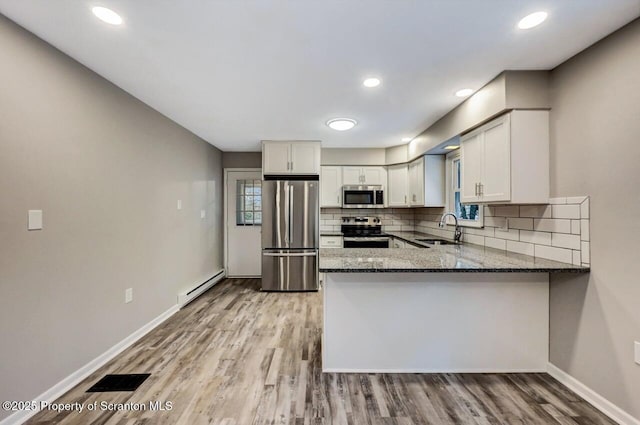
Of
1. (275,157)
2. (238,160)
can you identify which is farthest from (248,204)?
(275,157)

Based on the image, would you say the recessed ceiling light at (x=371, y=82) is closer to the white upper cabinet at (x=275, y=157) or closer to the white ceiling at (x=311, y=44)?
the white ceiling at (x=311, y=44)

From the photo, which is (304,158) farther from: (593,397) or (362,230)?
(593,397)

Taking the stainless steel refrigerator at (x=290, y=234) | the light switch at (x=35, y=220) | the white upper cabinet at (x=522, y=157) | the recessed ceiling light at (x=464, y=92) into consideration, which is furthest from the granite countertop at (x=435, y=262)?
the light switch at (x=35, y=220)

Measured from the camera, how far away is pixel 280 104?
9.21ft

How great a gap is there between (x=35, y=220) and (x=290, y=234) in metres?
2.86

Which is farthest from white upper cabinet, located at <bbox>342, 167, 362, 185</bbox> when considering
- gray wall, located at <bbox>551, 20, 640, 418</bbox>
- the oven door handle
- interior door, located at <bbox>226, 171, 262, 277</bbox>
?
gray wall, located at <bbox>551, 20, 640, 418</bbox>

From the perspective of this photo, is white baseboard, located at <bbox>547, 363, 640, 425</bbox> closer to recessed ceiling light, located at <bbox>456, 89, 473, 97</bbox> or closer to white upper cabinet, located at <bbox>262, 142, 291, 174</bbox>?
recessed ceiling light, located at <bbox>456, 89, 473, 97</bbox>

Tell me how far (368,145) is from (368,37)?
2951mm

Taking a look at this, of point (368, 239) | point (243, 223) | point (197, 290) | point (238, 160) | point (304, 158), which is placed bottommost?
point (197, 290)

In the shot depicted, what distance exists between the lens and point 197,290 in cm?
394

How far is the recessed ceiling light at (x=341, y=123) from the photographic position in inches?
128

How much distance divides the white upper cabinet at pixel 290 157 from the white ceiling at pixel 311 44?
141 cm

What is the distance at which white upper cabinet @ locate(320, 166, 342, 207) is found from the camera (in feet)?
15.7

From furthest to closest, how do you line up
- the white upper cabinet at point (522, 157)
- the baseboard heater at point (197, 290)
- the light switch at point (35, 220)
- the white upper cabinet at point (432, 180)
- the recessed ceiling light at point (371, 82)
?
1. the white upper cabinet at point (432, 180)
2. the baseboard heater at point (197, 290)
3. the recessed ceiling light at point (371, 82)
4. the white upper cabinet at point (522, 157)
5. the light switch at point (35, 220)
